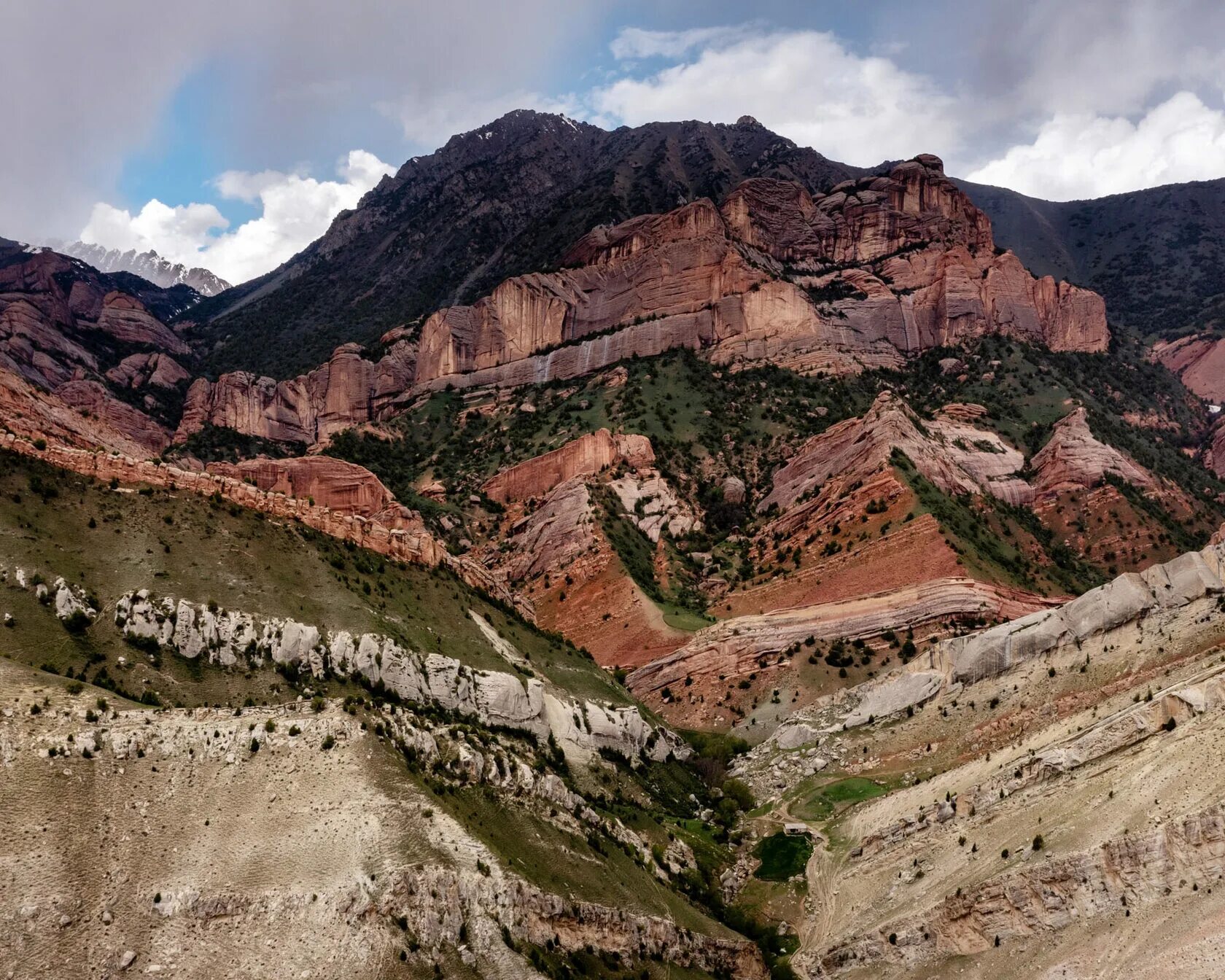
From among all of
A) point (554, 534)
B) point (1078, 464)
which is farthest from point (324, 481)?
point (1078, 464)

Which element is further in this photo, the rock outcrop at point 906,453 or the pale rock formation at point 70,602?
the rock outcrop at point 906,453

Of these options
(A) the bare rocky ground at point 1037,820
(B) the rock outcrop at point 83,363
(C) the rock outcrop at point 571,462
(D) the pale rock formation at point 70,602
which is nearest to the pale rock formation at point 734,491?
(C) the rock outcrop at point 571,462

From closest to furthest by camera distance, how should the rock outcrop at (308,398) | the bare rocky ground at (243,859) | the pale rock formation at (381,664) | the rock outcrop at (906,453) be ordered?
the bare rocky ground at (243,859), the pale rock formation at (381,664), the rock outcrop at (906,453), the rock outcrop at (308,398)

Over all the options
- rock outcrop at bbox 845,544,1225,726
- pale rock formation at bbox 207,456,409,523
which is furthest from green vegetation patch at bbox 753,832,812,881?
pale rock formation at bbox 207,456,409,523

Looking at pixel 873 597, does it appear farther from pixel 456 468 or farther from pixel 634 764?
pixel 456 468

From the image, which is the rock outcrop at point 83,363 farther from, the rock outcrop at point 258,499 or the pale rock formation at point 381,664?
the pale rock formation at point 381,664

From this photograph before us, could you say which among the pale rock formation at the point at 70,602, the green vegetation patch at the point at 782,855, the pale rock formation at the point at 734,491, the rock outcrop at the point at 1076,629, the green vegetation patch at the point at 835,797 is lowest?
the green vegetation patch at the point at 782,855

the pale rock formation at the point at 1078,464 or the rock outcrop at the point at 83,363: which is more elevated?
the rock outcrop at the point at 83,363
